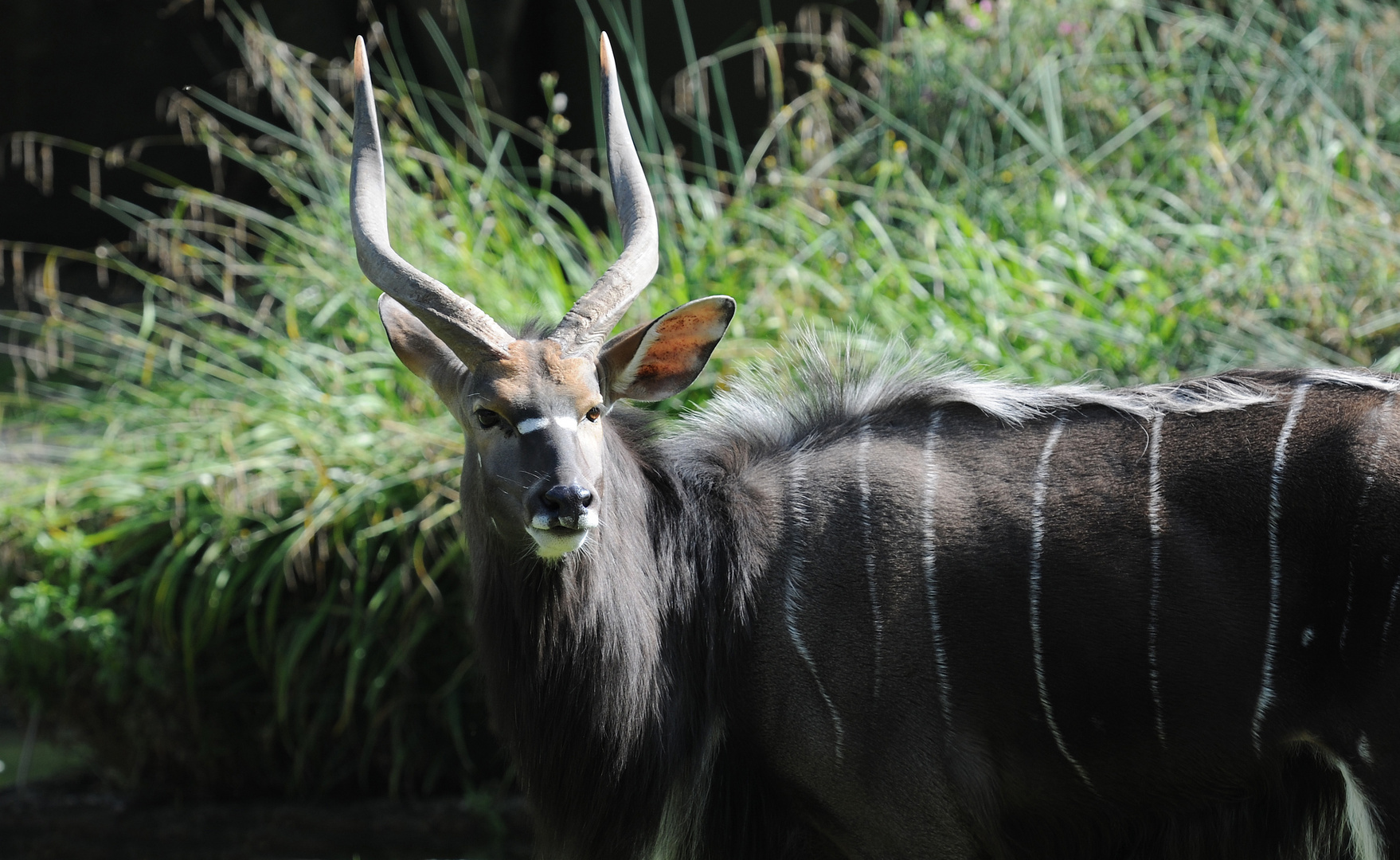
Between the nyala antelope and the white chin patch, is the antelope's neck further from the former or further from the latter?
the white chin patch

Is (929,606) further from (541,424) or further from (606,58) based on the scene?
(606,58)

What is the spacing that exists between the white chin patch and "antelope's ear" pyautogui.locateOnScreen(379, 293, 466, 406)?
1.82 ft

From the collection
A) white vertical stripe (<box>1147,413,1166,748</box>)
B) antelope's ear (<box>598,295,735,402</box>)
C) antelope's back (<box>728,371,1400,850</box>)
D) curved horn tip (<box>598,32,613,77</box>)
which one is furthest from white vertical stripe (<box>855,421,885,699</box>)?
curved horn tip (<box>598,32,613,77</box>)

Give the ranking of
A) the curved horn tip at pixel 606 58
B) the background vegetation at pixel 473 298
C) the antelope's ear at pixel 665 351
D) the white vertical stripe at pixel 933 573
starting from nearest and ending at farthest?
1. the white vertical stripe at pixel 933 573
2. the antelope's ear at pixel 665 351
3. the curved horn tip at pixel 606 58
4. the background vegetation at pixel 473 298

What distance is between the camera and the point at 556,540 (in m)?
2.73

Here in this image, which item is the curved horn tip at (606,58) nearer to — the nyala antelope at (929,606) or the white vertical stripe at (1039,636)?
the nyala antelope at (929,606)

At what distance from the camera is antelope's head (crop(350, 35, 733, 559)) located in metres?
2.79

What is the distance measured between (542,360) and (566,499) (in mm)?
403

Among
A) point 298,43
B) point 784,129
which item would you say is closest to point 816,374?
point 784,129

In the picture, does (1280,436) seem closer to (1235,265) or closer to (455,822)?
(1235,265)

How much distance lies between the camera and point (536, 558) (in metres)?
2.95

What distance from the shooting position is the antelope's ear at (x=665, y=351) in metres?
3.10

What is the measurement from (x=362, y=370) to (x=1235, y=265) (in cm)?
353

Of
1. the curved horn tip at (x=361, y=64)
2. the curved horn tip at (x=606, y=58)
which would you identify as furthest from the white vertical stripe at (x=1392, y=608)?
the curved horn tip at (x=361, y=64)
